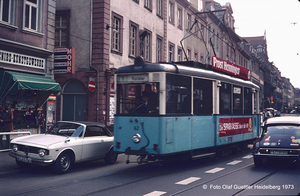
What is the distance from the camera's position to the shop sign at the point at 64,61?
60.7 feet

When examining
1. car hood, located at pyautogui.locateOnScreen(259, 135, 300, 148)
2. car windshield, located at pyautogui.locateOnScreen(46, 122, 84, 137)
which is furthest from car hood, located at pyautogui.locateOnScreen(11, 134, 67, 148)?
car hood, located at pyautogui.locateOnScreen(259, 135, 300, 148)

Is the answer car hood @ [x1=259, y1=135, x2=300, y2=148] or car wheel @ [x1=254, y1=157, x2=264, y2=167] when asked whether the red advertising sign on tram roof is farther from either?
car wheel @ [x1=254, y1=157, x2=264, y2=167]

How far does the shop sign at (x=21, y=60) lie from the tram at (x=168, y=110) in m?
7.02

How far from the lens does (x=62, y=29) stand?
23.0m

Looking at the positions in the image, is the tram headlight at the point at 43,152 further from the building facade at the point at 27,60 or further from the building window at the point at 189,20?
the building window at the point at 189,20

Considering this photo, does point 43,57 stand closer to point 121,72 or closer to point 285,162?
point 121,72

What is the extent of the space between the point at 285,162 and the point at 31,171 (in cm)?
794

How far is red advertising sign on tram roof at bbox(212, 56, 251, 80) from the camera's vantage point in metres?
12.7

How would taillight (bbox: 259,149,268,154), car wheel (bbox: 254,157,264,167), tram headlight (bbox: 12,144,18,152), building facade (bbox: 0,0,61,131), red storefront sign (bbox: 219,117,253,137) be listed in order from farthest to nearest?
building facade (bbox: 0,0,61,131) < red storefront sign (bbox: 219,117,253,137) < car wheel (bbox: 254,157,264,167) < taillight (bbox: 259,149,268,154) < tram headlight (bbox: 12,144,18,152)

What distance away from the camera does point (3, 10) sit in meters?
15.3

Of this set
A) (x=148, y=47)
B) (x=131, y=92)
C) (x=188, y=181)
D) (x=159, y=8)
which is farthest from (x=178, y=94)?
(x=159, y=8)

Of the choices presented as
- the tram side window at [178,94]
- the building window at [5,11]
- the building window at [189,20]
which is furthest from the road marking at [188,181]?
the building window at [189,20]

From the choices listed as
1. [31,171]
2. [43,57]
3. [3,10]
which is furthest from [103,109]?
[31,171]

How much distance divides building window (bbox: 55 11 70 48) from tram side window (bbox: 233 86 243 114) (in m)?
12.2
